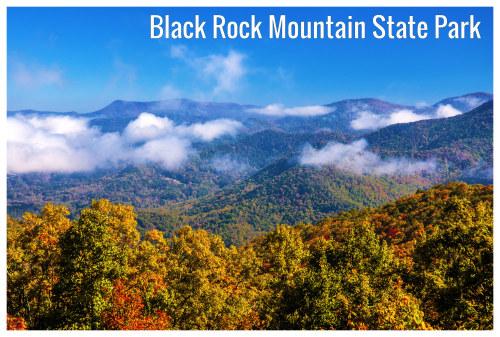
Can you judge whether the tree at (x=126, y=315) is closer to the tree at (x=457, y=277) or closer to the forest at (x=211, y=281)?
the forest at (x=211, y=281)

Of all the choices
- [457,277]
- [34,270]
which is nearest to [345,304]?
[457,277]

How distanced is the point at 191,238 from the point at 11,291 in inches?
814

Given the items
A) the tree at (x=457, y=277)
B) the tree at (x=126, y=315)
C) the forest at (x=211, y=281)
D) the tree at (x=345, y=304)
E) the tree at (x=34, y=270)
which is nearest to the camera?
the tree at (x=345, y=304)

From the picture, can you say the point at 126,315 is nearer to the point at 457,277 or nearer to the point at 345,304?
the point at 345,304

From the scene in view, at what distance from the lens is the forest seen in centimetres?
3253

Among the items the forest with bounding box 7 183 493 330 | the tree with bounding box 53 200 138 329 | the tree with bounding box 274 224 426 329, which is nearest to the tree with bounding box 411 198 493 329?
the forest with bounding box 7 183 493 330

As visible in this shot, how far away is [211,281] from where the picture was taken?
55.5m

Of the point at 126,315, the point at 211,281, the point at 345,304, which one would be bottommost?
the point at 211,281

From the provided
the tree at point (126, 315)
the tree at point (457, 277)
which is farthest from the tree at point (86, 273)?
the tree at point (457, 277)

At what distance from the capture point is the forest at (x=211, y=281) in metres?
32.5

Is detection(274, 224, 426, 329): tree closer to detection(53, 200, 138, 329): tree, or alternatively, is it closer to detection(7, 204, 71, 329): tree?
detection(53, 200, 138, 329): tree

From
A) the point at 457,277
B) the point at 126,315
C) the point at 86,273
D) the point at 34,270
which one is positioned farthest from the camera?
the point at 34,270
